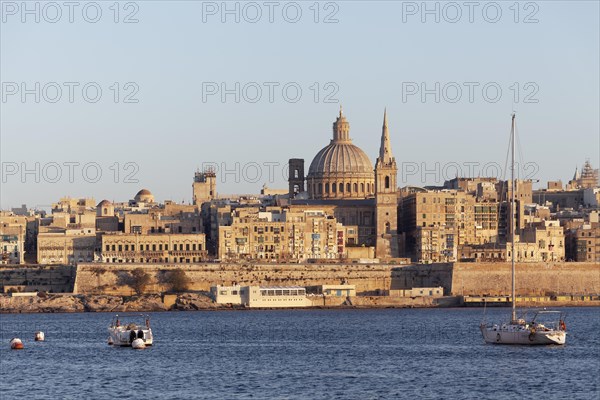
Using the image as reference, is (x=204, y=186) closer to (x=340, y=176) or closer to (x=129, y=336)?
(x=340, y=176)

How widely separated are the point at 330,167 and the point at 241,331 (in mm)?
60074

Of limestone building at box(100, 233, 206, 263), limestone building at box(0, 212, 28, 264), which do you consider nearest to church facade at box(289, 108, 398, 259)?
limestone building at box(100, 233, 206, 263)

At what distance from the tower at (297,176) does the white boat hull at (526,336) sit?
76118 millimetres

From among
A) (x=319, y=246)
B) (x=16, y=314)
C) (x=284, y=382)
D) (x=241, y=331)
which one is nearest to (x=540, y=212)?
(x=319, y=246)

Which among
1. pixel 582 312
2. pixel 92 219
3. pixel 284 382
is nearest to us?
pixel 284 382

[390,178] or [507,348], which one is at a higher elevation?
[390,178]

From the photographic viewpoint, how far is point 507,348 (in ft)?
180

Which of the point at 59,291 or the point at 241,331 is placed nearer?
the point at 241,331

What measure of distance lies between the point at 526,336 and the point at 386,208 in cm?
6052

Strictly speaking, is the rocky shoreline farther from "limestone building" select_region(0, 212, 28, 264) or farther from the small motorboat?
the small motorboat

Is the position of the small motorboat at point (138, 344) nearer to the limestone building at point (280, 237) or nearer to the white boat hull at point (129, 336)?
the white boat hull at point (129, 336)

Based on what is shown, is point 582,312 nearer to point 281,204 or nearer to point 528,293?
point 528,293

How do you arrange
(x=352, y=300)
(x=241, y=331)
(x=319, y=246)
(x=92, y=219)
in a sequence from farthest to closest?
(x=92, y=219) < (x=319, y=246) < (x=352, y=300) < (x=241, y=331)

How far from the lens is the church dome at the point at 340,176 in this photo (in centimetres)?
12800
